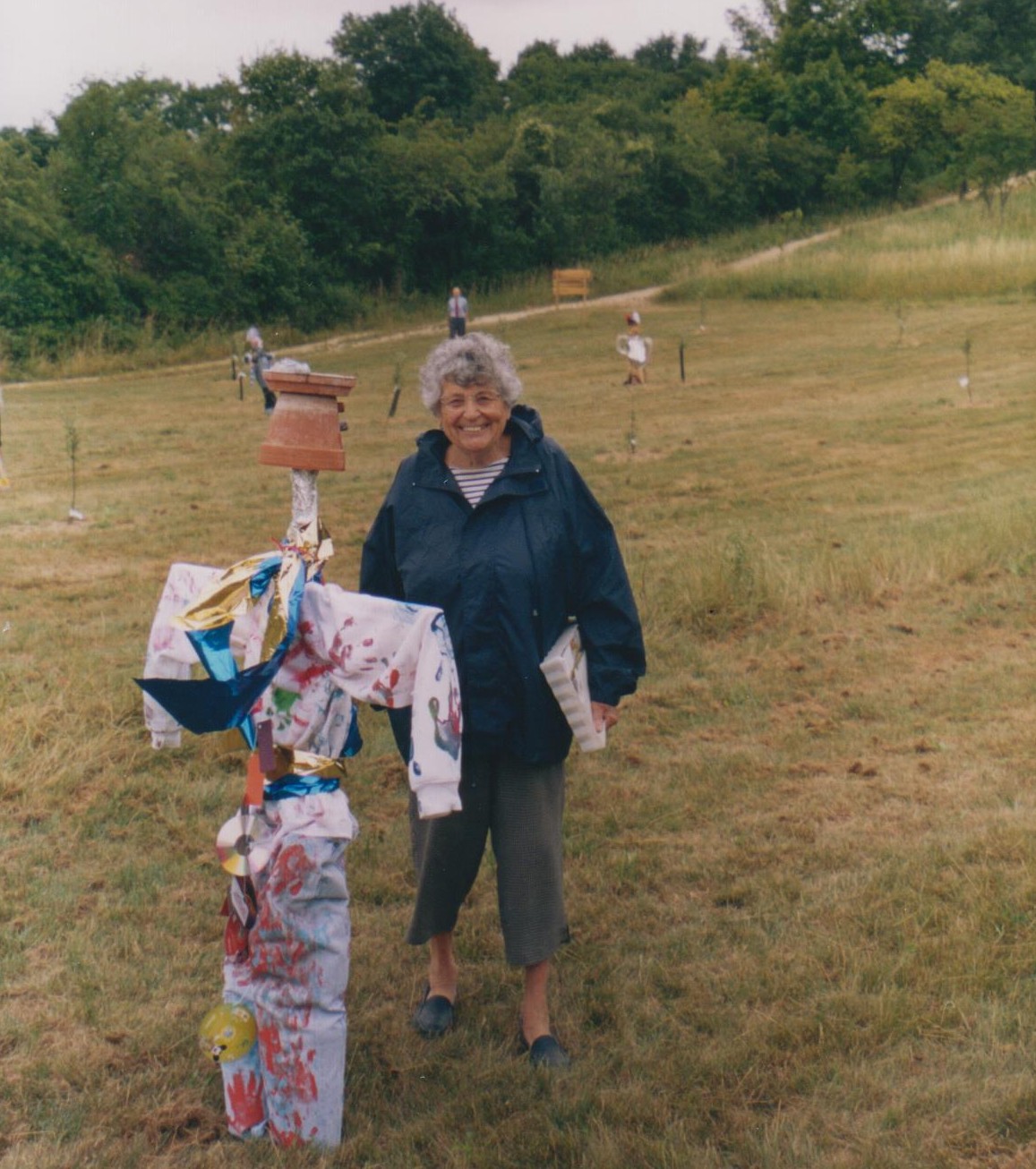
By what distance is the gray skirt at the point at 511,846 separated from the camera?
352 cm

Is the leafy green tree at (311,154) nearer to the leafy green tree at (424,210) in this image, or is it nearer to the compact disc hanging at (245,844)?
the leafy green tree at (424,210)

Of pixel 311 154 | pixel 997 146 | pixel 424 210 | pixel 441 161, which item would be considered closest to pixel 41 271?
pixel 311 154

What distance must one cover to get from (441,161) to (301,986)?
3726 centimetres

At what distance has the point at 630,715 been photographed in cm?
659

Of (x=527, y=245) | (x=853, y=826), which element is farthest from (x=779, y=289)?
(x=853, y=826)

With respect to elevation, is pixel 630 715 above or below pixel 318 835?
below

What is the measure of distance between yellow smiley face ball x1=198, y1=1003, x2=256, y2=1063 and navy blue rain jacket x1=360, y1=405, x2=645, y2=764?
81cm

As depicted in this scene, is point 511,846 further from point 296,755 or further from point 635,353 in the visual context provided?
point 635,353

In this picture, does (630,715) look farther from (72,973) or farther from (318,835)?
(318,835)

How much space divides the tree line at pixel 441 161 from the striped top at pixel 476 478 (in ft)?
88.3

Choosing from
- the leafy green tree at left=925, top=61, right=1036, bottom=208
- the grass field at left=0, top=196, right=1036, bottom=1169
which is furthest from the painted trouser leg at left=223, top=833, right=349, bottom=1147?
the leafy green tree at left=925, top=61, right=1036, bottom=208

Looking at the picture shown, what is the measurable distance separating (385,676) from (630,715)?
3.63 m

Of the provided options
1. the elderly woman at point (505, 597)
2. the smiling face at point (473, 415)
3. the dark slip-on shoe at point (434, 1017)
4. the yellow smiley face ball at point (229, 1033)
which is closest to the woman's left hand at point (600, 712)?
the elderly woman at point (505, 597)

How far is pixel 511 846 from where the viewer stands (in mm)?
3545
